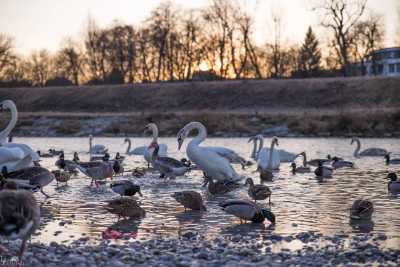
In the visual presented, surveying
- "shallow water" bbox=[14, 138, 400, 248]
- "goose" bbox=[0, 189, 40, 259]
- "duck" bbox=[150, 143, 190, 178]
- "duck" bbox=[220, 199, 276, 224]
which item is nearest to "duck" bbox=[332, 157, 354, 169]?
"shallow water" bbox=[14, 138, 400, 248]

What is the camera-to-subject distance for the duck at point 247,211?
876 cm

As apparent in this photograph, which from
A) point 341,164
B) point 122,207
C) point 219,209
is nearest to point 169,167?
point 219,209

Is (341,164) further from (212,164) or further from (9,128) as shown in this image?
(9,128)

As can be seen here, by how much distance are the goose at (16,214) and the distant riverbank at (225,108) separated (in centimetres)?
2971

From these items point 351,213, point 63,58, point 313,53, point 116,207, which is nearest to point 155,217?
point 116,207

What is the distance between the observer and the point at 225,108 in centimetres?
5784

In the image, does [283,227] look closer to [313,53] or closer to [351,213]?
[351,213]

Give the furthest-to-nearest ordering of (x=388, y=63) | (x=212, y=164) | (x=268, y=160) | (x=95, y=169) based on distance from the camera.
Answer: (x=388, y=63) < (x=268, y=160) < (x=95, y=169) < (x=212, y=164)

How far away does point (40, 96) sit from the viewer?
70312mm

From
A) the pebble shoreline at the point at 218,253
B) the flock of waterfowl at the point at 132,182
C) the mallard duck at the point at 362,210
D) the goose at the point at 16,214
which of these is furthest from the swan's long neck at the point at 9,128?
the goose at the point at 16,214

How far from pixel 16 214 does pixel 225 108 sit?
2077 inches

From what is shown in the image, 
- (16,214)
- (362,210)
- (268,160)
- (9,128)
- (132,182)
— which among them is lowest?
(362,210)

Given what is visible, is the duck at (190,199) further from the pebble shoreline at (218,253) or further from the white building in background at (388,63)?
the white building in background at (388,63)

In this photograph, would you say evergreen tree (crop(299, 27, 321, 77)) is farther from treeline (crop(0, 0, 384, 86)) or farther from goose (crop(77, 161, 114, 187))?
goose (crop(77, 161, 114, 187))
